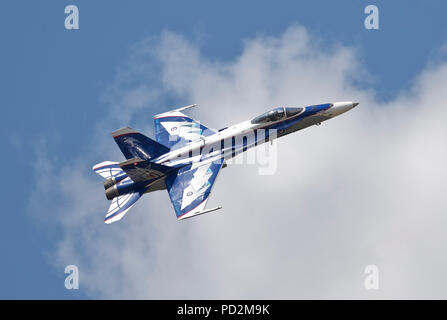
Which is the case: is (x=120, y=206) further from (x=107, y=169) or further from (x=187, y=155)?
(x=187, y=155)

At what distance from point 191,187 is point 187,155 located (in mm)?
3039

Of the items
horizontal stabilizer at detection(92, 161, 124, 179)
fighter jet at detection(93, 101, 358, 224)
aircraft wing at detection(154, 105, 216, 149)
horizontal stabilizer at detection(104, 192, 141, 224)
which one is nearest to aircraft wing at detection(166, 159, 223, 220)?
fighter jet at detection(93, 101, 358, 224)

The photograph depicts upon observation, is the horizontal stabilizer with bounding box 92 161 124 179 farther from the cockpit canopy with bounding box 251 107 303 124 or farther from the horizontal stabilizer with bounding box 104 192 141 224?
the cockpit canopy with bounding box 251 107 303 124

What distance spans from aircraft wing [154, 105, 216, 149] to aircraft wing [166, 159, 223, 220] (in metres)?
3.56

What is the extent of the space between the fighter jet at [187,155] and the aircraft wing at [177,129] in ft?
4.59

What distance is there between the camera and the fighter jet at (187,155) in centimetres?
6303

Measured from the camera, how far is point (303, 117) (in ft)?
214

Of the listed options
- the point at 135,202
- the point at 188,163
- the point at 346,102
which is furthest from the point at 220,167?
the point at 346,102

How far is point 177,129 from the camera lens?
69.2m

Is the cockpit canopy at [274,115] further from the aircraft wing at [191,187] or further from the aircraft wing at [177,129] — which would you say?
the aircraft wing at [191,187]

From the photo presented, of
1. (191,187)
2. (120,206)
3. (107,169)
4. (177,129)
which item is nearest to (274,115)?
(191,187)

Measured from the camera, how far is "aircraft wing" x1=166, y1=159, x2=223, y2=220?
201 ft

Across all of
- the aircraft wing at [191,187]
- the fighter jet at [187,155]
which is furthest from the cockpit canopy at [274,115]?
the aircraft wing at [191,187]

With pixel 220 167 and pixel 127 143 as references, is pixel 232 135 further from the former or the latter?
pixel 127 143
